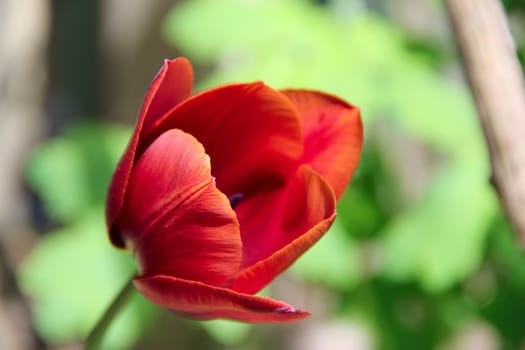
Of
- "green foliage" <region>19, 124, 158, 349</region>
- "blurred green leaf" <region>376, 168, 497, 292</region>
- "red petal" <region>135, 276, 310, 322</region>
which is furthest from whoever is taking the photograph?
"green foliage" <region>19, 124, 158, 349</region>

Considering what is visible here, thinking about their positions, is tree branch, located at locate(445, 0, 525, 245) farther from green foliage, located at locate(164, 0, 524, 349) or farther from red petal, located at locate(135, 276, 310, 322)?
green foliage, located at locate(164, 0, 524, 349)

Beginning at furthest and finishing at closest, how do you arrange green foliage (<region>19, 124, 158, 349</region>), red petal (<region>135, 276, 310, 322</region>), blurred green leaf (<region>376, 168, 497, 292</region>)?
green foliage (<region>19, 124, 158, 349</region>), blurred green leaf (<region>376, 168, 497, 292</region>), red petal (<region>135, 276, 310, 322</region>)

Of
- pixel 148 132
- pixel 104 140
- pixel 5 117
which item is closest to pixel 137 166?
pixel 148 132

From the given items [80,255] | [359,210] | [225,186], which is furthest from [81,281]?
[225,186]

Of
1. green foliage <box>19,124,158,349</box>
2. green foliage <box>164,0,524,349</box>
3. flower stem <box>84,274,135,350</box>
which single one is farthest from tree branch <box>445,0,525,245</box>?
green foliage <box>19,124,158,349</box>

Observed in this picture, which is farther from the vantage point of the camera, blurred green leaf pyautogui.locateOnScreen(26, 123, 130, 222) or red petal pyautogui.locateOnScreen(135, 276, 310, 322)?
blurred green leaf pyautogui.locateOnScreen(26, 123, 130, 222)

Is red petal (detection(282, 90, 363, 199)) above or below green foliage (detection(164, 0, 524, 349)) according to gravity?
above

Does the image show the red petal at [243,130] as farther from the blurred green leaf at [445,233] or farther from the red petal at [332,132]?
the blurred green leaf at [445,233]

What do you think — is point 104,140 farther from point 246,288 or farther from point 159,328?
point 246,288
